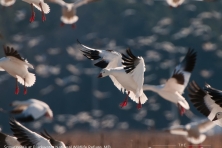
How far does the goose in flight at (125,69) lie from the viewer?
548 centimetres

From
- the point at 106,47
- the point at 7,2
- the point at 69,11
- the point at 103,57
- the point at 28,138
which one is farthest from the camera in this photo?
the point at 106,47

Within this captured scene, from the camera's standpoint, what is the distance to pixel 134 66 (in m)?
5.51

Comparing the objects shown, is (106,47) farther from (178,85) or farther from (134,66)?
(134,66)

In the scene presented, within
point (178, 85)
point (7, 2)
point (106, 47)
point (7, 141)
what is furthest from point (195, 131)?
point (7, 2)

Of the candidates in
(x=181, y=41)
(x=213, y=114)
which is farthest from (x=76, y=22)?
(x=213, y=114)

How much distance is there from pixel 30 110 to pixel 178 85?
1489 mm

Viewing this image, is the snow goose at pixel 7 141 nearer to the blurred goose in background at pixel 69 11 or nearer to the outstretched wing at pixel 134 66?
the outstretched wing at pixel 134 66

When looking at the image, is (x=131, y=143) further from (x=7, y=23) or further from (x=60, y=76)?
(x=7, y=23)

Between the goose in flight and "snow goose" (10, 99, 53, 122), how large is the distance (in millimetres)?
1007

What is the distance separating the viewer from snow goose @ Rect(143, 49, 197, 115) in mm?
6699

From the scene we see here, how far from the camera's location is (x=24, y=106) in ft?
23.3

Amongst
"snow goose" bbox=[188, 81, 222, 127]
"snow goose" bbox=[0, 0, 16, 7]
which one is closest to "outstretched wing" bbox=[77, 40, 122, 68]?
"snow goose" bbox=[188, 81, 222, 127]

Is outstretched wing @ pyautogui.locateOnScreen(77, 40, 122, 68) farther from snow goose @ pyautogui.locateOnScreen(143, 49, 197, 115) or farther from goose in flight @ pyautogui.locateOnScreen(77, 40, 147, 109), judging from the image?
A: snow goose @ pyautogui.locateOnScreen(143, 49, 197, 115)

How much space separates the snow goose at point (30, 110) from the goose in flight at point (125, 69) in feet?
3.30
